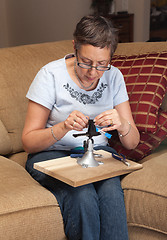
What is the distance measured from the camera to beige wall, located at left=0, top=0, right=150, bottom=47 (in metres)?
5.09

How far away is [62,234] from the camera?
1426 millimetres

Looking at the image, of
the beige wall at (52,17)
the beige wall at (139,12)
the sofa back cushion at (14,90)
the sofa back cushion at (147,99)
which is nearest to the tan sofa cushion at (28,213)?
the sofa back cushion at (14,90)

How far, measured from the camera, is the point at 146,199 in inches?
58.2

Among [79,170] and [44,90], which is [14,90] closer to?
[44,90]

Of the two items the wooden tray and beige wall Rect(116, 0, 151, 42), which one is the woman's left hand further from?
beige wall Rect(116, 0, 151, 42)

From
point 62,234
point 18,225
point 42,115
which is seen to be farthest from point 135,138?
point 18,225

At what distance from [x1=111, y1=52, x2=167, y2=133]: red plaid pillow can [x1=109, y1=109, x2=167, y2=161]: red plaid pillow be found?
0.05 m

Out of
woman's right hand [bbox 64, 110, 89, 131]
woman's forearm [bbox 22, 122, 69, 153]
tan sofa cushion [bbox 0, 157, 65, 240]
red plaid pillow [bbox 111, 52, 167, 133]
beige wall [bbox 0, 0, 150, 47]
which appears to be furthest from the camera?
beige wall [bbox 0, 0, 150, 47]

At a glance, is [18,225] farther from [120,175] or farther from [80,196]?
[120,175]

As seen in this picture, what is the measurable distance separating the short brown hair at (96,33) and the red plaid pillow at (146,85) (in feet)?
1.28

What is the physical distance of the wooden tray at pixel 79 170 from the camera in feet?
4.47

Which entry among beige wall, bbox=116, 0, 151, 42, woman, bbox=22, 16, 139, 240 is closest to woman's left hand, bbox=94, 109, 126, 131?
woman, bbox=22, 16, 139, 240

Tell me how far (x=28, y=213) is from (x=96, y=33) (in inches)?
28.6

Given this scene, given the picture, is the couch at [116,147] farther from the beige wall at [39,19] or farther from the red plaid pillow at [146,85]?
the beige wall at [39,19]
